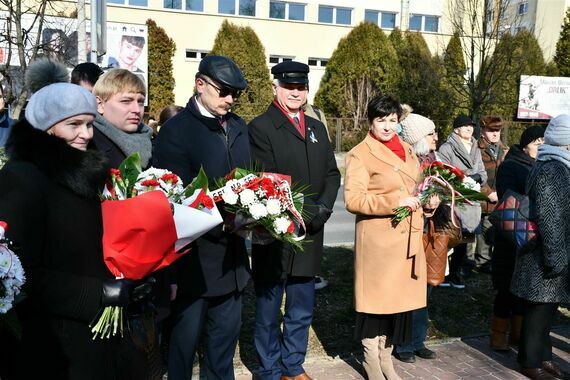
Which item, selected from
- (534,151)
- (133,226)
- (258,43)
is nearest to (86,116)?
(133,226)

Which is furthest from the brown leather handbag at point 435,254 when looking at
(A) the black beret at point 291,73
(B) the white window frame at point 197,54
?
(B) the white window frame at point 197,54

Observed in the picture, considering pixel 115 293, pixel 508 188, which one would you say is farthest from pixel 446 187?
pixel 115 293

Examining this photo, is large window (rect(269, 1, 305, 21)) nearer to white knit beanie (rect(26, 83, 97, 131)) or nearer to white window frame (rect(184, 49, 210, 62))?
white window frame (rect(184, 49, 210, 62))

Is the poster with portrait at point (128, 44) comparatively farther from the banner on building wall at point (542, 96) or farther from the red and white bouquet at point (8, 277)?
the red and white bouquet at point (8, 277)

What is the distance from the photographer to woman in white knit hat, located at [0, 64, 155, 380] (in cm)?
223

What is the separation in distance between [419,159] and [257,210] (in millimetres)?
2617

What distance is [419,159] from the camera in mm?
5207

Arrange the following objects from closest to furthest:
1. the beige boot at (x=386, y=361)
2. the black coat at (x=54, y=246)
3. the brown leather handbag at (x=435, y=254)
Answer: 1. the black coat at (x=54, y=246)
2. the beige boot at (x=386, y=361)
3. the brown leather handbag at (x=435, y=254)

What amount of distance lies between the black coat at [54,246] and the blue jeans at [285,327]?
1.85 metres

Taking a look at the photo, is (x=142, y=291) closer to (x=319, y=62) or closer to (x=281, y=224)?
(x=281, y=224)

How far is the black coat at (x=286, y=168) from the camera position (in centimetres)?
416

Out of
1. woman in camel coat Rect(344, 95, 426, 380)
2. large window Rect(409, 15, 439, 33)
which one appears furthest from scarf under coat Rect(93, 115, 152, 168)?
large window Rect(409, 15, 439, 33)

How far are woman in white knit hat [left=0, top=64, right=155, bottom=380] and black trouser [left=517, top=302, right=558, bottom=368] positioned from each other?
3381 mm

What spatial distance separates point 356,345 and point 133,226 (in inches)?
130
